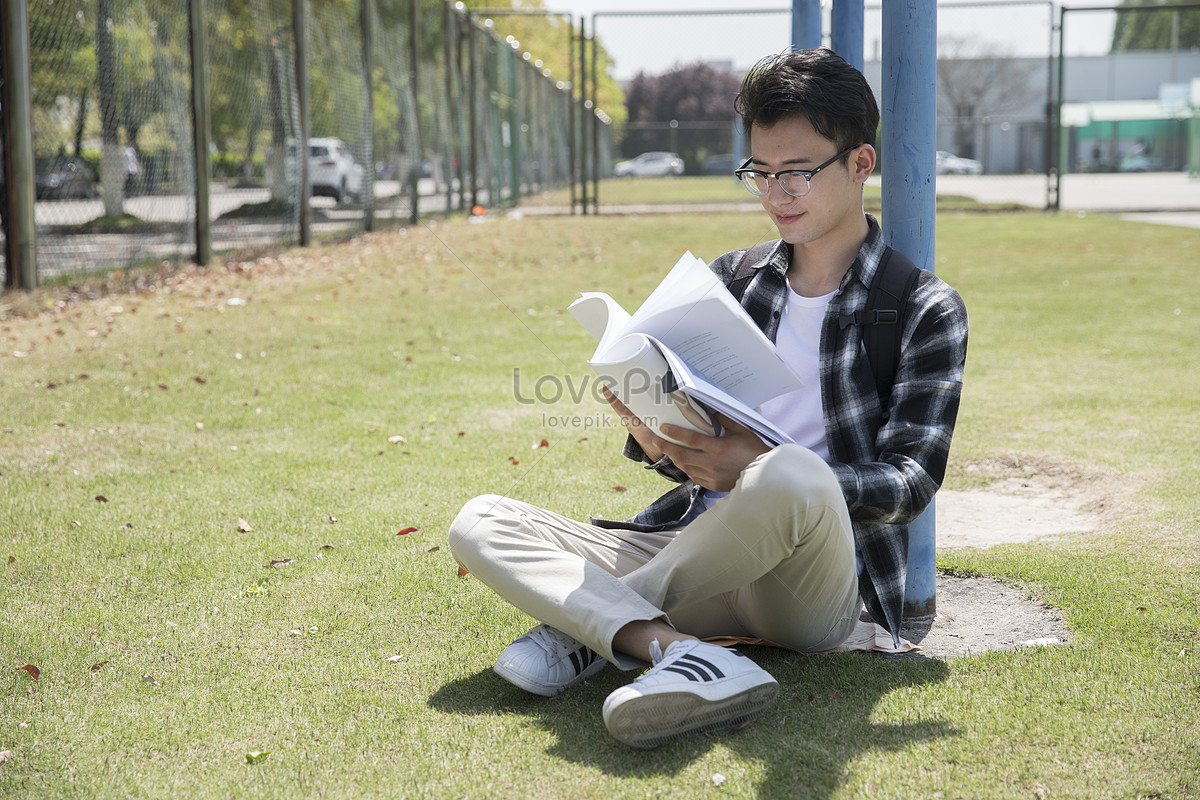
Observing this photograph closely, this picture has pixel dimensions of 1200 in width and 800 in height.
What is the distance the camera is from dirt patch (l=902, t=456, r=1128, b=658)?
292 cm

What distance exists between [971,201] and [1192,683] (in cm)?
1910

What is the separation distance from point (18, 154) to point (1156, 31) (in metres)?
82.6

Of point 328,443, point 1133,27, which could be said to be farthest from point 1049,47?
point 1133,27

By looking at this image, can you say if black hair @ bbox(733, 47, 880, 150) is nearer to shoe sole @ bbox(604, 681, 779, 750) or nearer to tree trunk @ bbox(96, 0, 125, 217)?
shoe sole @ bbox(604, 681, 779, 750)

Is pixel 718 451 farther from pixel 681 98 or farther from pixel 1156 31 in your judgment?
pixel 1156 31

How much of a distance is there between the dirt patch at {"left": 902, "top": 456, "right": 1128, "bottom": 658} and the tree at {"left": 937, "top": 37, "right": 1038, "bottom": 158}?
2051 centimetres

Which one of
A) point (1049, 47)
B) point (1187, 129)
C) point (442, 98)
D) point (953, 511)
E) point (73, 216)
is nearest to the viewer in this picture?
point (953, 511)

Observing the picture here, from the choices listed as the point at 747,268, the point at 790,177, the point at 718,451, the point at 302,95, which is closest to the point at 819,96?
the point at 790,177

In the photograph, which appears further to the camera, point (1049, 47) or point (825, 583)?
point (1049, 47)

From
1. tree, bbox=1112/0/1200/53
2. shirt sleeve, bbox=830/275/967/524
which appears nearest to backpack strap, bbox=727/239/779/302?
shirt sleeve, bbox=830/275/967/524

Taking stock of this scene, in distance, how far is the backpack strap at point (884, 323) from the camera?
2.49 m

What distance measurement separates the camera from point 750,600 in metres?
2.63

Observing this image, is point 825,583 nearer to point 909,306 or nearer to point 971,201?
point 909,306

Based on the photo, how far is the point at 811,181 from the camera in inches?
99.5
